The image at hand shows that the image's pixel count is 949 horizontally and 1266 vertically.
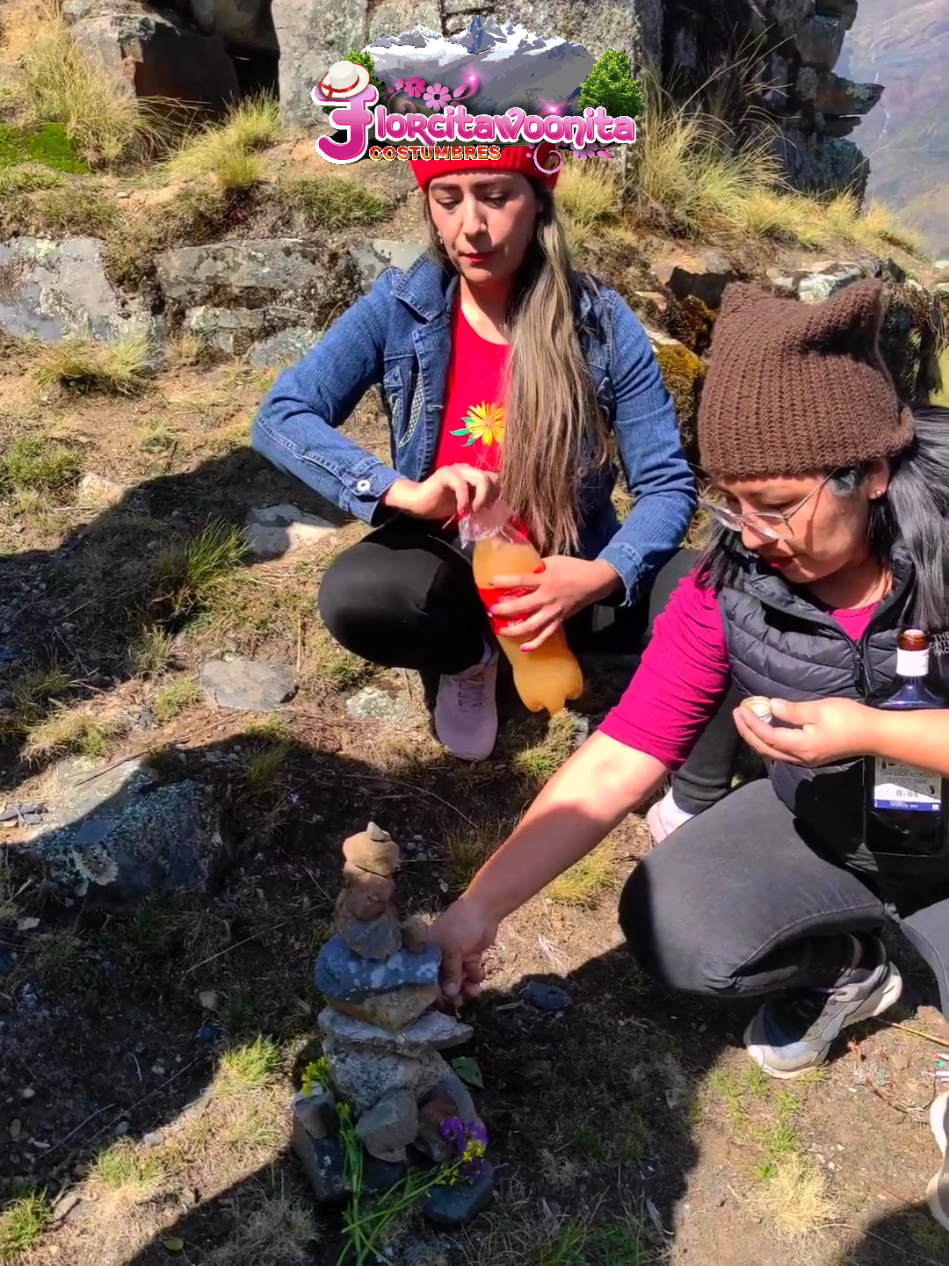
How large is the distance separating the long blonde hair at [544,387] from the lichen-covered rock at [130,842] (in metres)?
1.15

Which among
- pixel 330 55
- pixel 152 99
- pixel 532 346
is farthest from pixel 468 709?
pixel 152 99

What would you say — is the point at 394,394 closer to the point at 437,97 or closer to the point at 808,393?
the point at 437,97

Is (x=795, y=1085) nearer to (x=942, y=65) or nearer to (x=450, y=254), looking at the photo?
(x=450, y=254)

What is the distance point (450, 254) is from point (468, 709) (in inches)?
51.5

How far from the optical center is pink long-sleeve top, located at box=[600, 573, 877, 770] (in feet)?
7.16

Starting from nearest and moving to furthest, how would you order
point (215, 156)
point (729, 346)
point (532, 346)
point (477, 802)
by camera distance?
point (729, 346), point (532, 346), point (477, 802), point (215, 156)

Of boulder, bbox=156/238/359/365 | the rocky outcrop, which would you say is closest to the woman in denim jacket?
boulder, bbox=156/238/359/365

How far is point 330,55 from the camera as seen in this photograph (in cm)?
605

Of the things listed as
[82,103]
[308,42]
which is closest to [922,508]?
[308,42]

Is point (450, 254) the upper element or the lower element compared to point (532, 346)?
upper

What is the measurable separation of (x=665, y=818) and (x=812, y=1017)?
0.77 m

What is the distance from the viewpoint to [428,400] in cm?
285

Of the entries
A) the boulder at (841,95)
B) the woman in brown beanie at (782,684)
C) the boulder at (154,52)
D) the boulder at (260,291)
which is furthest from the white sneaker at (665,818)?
the boulder at (841,95)

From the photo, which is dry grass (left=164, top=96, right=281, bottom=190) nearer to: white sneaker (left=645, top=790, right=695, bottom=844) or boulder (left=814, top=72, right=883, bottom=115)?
white sneaker (left=645, top=790, right=695, bottom=844)
